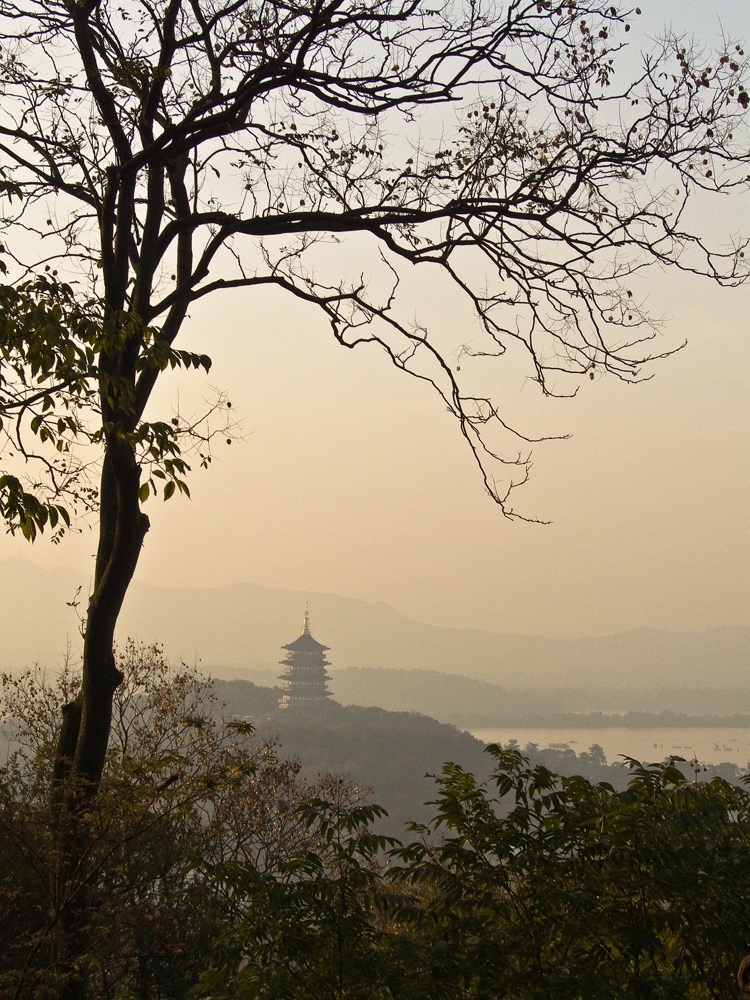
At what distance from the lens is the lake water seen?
9188cm

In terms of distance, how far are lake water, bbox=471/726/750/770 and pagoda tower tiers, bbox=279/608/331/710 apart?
36796 mm

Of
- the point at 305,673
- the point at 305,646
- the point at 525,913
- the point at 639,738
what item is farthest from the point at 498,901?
the point at 639,738

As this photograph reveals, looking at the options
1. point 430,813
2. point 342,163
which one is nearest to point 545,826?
point 342,163

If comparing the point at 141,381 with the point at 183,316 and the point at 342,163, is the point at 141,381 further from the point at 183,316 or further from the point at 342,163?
the point at 342,163

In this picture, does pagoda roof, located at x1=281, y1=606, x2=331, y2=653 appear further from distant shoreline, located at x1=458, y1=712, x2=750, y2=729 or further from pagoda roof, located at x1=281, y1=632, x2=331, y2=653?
distant shoreline, located at x1=458, y1=712, x2=750, y2=729

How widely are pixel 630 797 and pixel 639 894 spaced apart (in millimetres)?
371

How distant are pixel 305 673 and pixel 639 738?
62.4 meters

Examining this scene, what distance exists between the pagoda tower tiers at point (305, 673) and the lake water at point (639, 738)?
36796mm

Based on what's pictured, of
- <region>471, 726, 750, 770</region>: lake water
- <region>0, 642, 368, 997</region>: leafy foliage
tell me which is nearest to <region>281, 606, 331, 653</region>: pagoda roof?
<region>471, 726, 750, 770</region>: lake water

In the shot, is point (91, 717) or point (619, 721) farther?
point (619, 721)

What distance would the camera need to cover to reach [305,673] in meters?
56.3

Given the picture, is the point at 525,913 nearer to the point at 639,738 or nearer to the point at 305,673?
the point at 305,673

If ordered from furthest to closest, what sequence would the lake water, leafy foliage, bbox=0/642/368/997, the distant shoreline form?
the distant shoreline → the lake water → leafy foliage, bbox=0/642/368/997

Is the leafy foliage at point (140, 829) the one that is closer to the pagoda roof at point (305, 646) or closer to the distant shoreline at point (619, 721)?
the pagoda roof at point (305, 646)
